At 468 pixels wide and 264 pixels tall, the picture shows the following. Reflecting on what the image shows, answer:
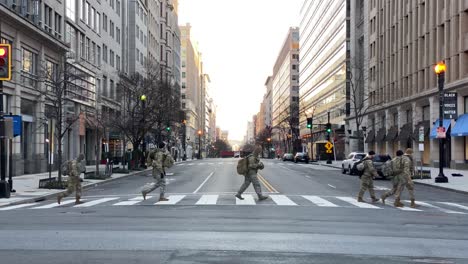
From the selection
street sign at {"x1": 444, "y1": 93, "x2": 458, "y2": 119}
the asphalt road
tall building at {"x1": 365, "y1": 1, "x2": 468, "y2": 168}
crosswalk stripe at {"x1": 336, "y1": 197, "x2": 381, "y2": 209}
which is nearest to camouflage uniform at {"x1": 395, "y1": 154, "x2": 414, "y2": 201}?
the asphalt road

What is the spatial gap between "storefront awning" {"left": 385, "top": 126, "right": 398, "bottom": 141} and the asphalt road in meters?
42.3

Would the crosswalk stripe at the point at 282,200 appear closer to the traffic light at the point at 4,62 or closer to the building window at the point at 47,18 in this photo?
the traffic light at the point at 4,62

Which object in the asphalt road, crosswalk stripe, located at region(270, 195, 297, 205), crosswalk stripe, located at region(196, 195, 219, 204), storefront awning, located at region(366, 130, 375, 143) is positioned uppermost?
storefront awning, located at region(366, 130, 375, 143)

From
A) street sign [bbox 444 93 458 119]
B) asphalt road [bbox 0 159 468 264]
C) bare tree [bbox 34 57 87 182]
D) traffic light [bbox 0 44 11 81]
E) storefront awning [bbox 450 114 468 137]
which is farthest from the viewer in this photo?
storefront awning [bbox 450 114 468 137]

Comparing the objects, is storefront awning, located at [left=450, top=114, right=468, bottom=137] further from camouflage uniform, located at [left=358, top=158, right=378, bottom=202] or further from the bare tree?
the bare tree

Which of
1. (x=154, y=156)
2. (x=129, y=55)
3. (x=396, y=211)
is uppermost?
(x=129, y=55)

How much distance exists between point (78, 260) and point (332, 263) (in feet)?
12.5

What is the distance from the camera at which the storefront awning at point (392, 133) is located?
192 feet

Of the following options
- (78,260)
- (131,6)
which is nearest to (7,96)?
(78,260)

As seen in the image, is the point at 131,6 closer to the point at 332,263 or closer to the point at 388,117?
the point at 388,117

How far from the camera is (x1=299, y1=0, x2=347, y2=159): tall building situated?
86038 mm

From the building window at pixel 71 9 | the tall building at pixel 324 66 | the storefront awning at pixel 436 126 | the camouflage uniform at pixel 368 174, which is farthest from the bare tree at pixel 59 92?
the tall building at pixel 324 66

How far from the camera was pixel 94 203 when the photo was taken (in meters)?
18.2

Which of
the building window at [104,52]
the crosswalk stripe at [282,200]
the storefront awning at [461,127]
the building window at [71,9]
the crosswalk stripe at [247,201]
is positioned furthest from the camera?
the building window at [104,52]
